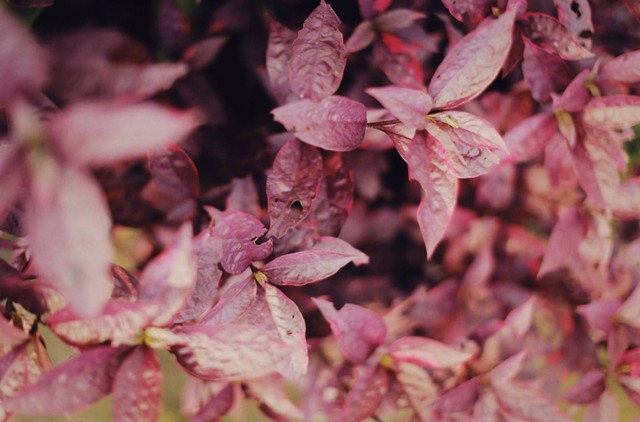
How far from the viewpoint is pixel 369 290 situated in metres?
0.76

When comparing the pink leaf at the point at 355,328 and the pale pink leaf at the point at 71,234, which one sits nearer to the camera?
the pale pink leaf at the point at 71,234

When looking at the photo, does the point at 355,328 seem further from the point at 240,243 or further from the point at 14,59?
the point at 14,59

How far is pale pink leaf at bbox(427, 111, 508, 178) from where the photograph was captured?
0.40m

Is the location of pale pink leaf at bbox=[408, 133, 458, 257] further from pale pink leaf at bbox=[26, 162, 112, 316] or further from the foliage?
pale pink leaf at bbox=[26, 162, 112, 316]

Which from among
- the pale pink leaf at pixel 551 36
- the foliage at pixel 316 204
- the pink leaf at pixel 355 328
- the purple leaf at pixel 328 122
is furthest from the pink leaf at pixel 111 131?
the pale pink leaf at pixel 551 36

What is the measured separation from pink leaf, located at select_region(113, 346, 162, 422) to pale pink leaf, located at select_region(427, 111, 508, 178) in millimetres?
272

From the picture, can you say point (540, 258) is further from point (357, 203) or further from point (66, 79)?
point (66, 79)

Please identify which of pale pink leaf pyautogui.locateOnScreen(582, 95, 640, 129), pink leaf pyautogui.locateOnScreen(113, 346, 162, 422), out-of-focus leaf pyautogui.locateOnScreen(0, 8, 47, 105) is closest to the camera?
out-of-focus leaf pyautogui.locateOnScreen(0, 8, 47, 105)

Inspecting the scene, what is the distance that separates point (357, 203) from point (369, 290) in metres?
0.13

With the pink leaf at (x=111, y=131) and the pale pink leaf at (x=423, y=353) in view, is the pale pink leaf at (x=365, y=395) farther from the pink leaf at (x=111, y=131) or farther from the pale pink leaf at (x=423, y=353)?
the pink leaf at (x=111, y=131)

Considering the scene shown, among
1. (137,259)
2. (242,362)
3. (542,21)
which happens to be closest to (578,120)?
(542,21)

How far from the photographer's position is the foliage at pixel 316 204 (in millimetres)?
327

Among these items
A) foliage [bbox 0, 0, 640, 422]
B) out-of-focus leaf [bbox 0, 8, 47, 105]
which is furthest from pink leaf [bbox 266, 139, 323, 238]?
out-of-focus leaf [bbox 0, 8, 47, 105]

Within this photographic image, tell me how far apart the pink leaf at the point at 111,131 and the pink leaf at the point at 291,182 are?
172 mm
